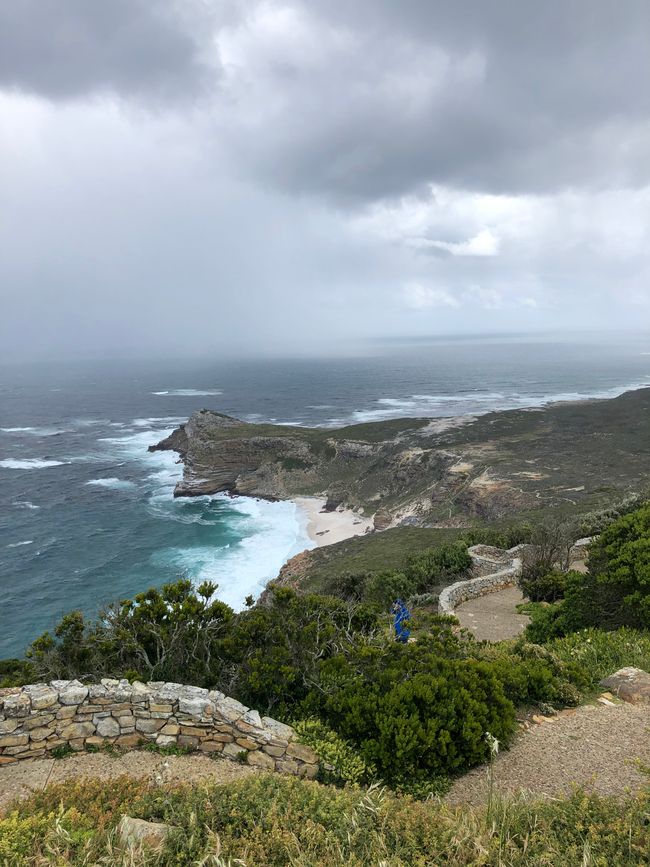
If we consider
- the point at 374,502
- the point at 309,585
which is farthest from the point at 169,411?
the point at 309,585

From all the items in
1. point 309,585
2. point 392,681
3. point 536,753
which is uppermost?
point 392,681

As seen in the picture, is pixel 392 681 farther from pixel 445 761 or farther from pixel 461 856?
pixel 461 856

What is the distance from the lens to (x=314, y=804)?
4.56 m

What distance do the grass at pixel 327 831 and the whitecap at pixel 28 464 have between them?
215ft

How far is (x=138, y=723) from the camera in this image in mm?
6508

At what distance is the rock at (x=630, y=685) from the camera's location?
7.29 meters

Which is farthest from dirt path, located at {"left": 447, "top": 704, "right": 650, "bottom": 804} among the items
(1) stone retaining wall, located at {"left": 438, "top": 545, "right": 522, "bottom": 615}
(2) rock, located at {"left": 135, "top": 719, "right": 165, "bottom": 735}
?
(1) stone retaining wall, located at {"left": 438, "top": 545, "right": 522, "bottom": 615}

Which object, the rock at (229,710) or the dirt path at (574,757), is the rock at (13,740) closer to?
the rock at (229,710)

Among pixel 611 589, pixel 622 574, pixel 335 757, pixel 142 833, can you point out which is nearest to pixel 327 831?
pixel 142 833

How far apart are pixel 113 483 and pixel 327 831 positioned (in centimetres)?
5560

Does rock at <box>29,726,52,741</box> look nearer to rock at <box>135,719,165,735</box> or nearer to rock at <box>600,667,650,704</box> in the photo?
rock at <box>135,719,165,735</box>

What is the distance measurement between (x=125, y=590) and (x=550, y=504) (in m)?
31.0

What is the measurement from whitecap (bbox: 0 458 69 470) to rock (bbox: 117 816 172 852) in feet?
216

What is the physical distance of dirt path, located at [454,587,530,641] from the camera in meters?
13.4
